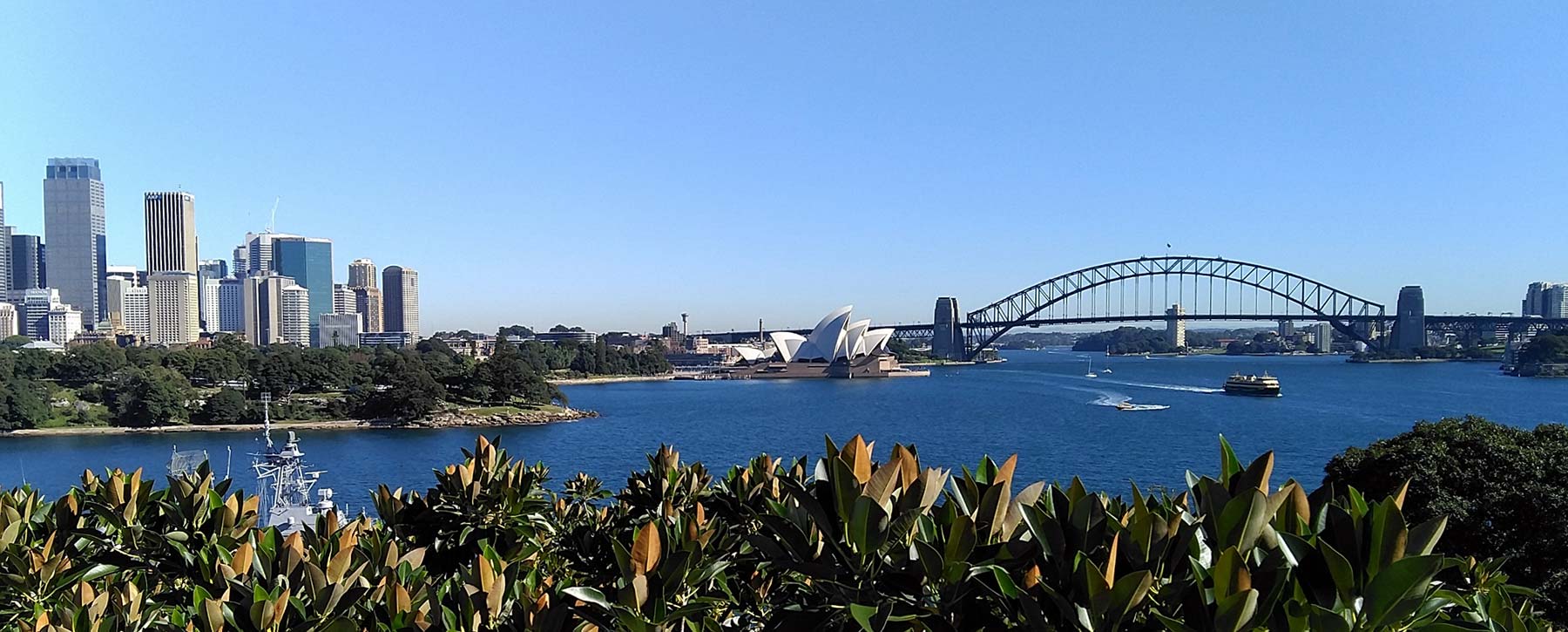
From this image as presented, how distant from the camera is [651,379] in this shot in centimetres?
6444

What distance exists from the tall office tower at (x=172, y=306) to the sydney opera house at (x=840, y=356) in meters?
72.0

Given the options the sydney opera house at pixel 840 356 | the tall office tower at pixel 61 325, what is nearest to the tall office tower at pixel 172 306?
the tall office tower at pixel 61 325

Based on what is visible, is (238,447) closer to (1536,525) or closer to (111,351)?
(111,351)

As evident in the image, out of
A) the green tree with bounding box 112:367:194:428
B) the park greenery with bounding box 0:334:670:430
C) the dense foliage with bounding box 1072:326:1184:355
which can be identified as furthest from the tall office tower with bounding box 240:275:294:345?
the dense foliage with bounding box 1072:326:1184:355

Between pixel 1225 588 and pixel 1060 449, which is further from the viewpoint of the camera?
pixel 1060 449

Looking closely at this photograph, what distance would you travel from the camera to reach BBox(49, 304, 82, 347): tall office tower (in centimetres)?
8912

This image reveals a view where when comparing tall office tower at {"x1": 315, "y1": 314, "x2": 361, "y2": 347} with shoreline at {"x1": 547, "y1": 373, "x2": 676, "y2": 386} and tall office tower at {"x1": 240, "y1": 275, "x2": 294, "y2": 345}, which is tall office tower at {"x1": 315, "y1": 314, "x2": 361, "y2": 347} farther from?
shoreline at {"x1": 547, "y1": 373, "x2": 676, "y2": 386}

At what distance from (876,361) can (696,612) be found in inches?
2349

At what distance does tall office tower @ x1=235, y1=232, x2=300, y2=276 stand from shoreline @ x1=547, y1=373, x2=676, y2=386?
8851cm

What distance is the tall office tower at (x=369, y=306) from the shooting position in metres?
Result: 122

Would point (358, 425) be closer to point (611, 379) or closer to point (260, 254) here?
point (611, 379)

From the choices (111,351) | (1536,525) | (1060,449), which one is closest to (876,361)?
(1060,449)

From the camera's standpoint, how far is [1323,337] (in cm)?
8988

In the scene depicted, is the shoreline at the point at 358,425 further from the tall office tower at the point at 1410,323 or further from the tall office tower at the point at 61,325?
the tall office tower at the point at 61,325
